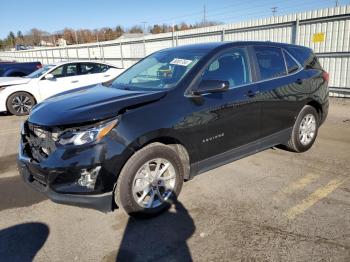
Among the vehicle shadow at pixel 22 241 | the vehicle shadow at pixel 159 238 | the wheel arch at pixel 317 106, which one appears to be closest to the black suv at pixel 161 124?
the vehicle shadow at pixel 159 238

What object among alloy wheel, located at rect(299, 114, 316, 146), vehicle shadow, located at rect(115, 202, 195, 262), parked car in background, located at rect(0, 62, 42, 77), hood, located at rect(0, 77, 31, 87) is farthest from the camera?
parked car in background, located at rect(0, 62, 42, 77)

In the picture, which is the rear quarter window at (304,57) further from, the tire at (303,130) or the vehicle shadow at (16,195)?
the vehicle shadow at (16,195)

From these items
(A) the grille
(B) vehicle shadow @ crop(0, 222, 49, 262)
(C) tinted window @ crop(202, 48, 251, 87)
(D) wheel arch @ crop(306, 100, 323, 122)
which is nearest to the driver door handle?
(C) tinted window @ crop(202, 48, 251, 87)

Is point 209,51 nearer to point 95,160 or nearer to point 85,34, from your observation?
point 95,160

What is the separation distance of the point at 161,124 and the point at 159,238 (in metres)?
A: 1.12

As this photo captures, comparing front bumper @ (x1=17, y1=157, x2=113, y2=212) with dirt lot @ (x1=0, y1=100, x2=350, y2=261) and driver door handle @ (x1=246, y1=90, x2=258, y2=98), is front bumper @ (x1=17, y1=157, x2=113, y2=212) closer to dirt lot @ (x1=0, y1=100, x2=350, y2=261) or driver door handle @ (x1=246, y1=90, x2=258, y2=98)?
dirt lot @ (x1=0, y1=100, x2=350, y2=261)

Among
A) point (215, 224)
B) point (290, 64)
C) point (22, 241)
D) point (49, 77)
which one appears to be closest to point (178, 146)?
point (215, 224)

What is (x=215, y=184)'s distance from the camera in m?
4.23

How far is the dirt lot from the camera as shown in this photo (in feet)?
9.48

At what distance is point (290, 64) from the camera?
16.0ft

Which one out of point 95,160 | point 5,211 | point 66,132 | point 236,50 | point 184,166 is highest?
point 236,50

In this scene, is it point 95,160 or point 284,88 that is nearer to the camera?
point 95,160

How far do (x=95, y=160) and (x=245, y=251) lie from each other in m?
1.56

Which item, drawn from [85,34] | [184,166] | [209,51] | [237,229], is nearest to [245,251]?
[237,229]
